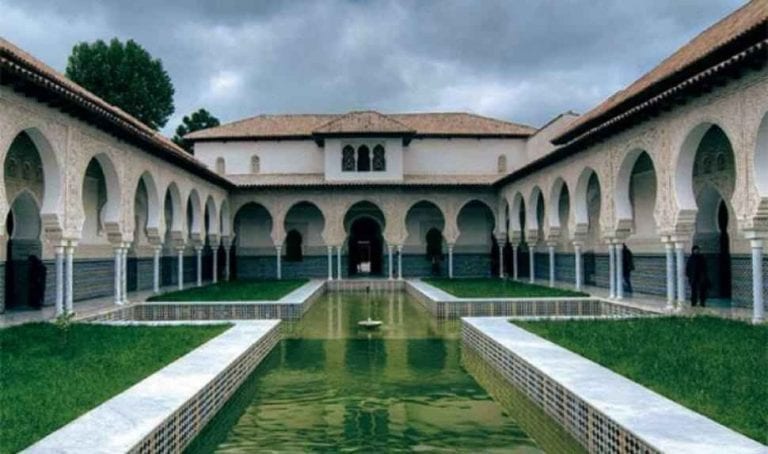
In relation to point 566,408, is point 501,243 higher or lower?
higher

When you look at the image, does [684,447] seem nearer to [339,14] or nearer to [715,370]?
[715,370]

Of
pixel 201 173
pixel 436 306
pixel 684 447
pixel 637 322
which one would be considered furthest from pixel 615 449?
pixel 201 173

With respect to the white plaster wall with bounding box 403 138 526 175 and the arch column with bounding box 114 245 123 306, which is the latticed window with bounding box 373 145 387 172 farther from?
the arch column with bounding box 114 245 123 306

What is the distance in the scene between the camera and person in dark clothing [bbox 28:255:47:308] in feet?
42.2

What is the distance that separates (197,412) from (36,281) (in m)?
8.93

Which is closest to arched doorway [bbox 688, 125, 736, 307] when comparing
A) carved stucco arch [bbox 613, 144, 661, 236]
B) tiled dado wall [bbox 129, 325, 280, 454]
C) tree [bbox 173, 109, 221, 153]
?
carved stucco arch [bbox 613, 144, 661, 236]

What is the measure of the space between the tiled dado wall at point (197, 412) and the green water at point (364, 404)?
0.31 feet

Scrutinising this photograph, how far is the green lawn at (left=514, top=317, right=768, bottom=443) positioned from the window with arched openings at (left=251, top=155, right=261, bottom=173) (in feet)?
63.1

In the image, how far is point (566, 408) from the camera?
5.26 metres

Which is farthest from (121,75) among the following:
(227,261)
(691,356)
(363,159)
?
(691,356)

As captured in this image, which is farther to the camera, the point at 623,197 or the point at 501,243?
the point at 501,243

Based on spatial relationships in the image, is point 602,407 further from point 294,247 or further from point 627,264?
point 294,247

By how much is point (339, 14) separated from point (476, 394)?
10.5m

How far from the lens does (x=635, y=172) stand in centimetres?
1603
